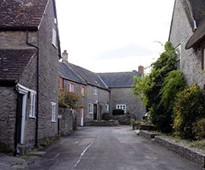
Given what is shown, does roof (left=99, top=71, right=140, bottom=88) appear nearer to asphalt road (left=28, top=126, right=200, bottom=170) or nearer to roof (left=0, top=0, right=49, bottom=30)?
roof (left=0, top=0, right=49, bottom=30)

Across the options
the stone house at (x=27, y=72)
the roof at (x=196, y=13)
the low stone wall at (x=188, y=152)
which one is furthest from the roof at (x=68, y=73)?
the low stone wall at (x=188, y=152)

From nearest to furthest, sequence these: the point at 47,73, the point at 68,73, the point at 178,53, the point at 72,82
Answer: the point at 47,73 < the point at 178,53 < the point at 72,82 < the point at 68,73

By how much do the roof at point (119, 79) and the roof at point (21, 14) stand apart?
41.5m

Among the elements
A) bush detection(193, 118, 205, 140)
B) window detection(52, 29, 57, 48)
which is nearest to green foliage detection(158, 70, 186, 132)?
bush detection(193, 118, 205, 140)

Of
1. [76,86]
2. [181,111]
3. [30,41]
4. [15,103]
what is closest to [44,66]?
[30,41]

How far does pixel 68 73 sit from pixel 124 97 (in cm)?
1588

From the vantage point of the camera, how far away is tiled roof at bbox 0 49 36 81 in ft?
48.3

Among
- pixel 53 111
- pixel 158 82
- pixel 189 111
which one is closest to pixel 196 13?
pixel 158 82

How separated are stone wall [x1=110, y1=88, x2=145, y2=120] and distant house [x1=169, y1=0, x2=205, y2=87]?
32561 mm

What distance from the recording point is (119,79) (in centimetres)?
6338

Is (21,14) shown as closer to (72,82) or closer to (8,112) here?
(8,112)

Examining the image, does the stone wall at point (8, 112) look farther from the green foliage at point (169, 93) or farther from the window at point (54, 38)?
the green foliage at point (169, 93)

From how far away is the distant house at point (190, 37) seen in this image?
20.2m

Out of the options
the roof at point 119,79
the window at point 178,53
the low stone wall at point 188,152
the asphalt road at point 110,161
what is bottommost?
the asphalt road at point 110,161
